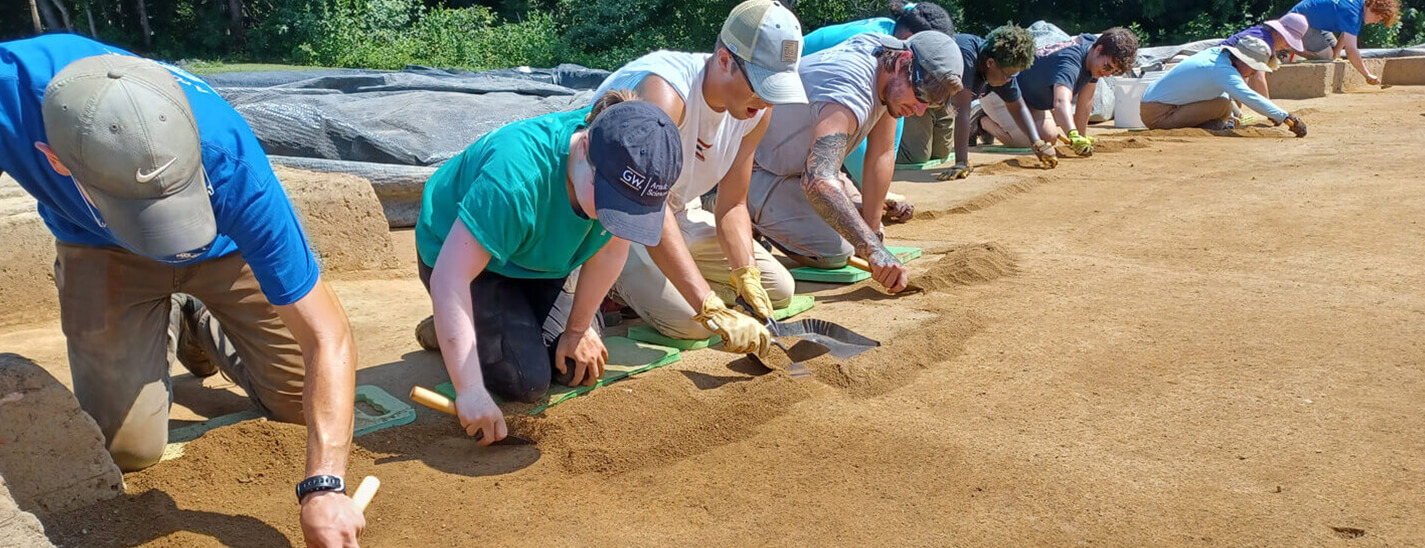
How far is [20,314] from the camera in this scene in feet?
12.7

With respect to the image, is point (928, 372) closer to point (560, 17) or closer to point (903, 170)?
point (903, 170)

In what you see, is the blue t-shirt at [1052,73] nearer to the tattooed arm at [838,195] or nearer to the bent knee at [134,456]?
the tattooed arm at [838,195]

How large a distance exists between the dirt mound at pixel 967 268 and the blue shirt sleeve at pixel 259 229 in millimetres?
2791

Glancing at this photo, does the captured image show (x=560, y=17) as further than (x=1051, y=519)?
Yes

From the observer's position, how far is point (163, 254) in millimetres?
1937

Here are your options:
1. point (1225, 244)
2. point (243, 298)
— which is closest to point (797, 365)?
point (243, 298)

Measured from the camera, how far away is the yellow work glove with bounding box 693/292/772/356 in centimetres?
323

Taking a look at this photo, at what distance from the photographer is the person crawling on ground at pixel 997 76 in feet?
19.1

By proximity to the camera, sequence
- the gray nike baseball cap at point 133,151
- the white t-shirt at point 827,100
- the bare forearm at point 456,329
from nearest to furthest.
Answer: the gray nike baseball cap at point 133,151 < the bare forearm at point 456,329 < the white t-shirt at point 827,100

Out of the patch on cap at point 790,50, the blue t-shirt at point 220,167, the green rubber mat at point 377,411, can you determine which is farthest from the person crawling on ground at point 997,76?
the blue t-shirt at point 220,167

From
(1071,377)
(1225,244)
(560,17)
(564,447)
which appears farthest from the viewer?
(560,17)

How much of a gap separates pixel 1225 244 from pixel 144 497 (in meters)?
4.51

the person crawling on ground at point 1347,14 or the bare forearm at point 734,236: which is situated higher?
the person crawling on ground at point 1347,14

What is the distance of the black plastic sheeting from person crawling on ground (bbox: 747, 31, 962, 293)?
3.45ft
